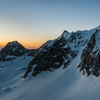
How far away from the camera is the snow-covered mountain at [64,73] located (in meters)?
26.5

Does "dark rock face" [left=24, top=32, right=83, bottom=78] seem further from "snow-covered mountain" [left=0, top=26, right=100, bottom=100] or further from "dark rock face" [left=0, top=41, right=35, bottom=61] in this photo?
"dark rock face" [left=0, top=41, right=35, bottom=61]

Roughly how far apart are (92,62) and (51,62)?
102 feet

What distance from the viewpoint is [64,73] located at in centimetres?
4209

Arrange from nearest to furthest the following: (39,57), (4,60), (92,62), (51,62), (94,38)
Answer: (92,62)
(94,38)
(51,62)
(39,57)
(4,60)

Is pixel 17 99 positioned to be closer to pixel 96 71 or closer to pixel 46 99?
→ pixel 46 99

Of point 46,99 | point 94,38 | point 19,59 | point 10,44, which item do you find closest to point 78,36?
point 94,38

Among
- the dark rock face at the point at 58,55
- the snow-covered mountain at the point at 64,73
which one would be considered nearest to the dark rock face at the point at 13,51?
the snow-covered mountain at the point at 64,73

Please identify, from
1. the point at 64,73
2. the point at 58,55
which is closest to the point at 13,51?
the point at 58,55

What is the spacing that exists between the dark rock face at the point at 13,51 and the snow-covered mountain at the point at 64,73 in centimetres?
8589

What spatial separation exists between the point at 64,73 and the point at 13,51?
133297 millimetres

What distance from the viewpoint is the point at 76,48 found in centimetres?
5294

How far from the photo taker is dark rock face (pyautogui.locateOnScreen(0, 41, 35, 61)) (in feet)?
512

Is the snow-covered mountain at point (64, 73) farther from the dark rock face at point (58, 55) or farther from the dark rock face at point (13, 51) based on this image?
the dark rock face at point (13, 51)

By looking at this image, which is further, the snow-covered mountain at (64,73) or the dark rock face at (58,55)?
the dark rock face at (58,55)
